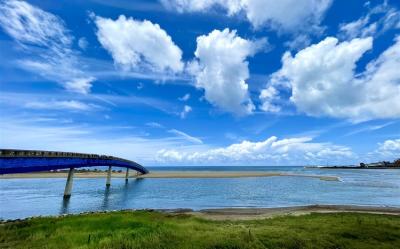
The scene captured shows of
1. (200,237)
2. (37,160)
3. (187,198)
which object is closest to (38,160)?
(37,160)

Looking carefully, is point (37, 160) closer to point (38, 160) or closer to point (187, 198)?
point (38, 160)

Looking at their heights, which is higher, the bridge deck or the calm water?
the bridge deck

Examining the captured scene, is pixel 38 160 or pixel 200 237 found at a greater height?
pixel 38 160

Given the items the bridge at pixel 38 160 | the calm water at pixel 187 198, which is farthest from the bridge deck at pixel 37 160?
the calm water at pixel 187 198

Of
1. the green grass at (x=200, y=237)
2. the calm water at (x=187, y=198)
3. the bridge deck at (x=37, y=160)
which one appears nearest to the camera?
the green grass at (x=200, y=237)

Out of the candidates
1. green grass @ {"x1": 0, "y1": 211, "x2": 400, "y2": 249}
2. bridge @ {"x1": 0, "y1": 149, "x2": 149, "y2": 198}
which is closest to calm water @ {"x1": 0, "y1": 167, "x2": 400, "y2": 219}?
bridge @ {"x1": 0, "y1": 149, "x2": 149, "y2": 198}

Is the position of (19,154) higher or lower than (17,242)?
higher

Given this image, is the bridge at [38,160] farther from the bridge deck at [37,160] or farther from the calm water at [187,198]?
the calm water at [187,198]

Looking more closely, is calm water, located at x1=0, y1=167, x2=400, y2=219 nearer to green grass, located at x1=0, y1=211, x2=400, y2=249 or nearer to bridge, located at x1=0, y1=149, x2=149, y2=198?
bridge, located at x1=0, y1=149, x2=149, y2=198

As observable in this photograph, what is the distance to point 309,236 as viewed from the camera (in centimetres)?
2088

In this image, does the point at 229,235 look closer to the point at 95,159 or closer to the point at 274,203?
the point at 274,203

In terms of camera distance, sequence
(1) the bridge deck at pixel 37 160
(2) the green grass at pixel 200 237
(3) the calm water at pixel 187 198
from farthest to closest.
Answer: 1. (3) the calm water at pixel 187 198
2. (1) the bridge deck at pixel 37 160
3. (2) the green grass at pixel 200 237

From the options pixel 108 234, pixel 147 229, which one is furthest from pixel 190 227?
pixel 108 234

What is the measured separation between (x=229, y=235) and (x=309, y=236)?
5.93 metres
